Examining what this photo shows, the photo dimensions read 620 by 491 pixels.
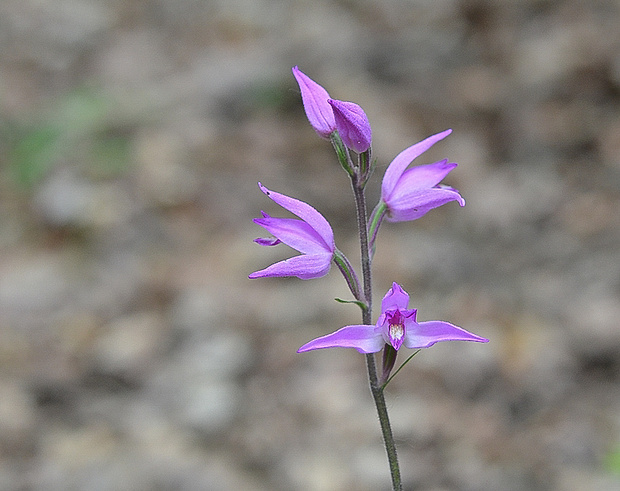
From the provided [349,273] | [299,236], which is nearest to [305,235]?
[299,236]

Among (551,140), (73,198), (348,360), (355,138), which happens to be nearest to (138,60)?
(73,198)

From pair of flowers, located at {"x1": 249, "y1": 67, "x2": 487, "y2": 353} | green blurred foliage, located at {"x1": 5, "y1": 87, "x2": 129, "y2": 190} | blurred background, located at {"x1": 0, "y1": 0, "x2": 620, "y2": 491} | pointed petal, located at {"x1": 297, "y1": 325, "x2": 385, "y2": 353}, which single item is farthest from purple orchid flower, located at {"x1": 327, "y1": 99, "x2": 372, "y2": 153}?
green blurred foliage, located at {"x1": 5, "y1": 87, "x2": 129, "y2": 190}

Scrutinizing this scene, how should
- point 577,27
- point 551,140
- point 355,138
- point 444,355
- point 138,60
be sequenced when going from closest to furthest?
point 355,138 → point 444,355 → point 551,140 → point 577,27 → point 138,60

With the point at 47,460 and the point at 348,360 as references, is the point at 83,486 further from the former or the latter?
the point at 348,360

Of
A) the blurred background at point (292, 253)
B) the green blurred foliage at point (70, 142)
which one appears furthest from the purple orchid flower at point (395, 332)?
the green blurred foliage at point (70, 142)

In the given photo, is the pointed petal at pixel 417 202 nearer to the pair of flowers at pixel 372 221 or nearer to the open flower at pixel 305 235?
the pair of flowers at pixel 372 221

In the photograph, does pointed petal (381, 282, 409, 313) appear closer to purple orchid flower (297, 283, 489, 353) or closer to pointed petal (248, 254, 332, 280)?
purple orchid flower (297, 283, 489, 353)
